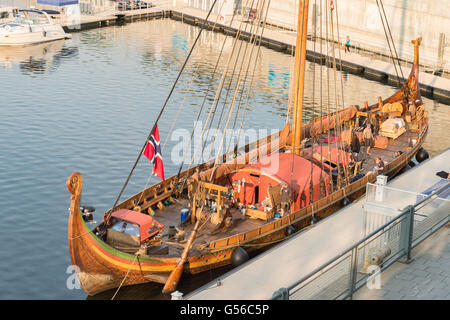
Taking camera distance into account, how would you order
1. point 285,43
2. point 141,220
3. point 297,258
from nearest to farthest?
point 297,258, point 141,220, point 285,43

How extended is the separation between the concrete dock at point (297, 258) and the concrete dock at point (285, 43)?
2389 centimetres

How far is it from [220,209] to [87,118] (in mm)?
22542

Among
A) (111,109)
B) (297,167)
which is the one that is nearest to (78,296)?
(297,167)

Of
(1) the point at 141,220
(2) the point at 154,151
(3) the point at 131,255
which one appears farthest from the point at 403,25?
(3) the point at 131,255

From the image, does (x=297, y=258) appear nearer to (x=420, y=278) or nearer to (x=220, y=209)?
(x=220, y=209)

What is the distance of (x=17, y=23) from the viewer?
235ft

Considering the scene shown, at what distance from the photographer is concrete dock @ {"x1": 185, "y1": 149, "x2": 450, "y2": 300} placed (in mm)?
21719

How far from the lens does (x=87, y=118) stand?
4725 cm

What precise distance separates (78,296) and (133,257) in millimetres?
3051

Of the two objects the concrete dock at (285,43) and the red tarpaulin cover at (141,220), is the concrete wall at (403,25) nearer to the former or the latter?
the concrete dock at (285,43)

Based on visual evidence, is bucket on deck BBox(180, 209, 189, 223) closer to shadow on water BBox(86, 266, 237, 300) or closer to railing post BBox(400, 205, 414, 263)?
shadow on water BBox(86, 266, 237, 300)

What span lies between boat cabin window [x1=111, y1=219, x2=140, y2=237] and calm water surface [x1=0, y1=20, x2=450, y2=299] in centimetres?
242

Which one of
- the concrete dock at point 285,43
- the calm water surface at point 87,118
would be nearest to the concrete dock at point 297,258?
the calm water surface at point 87,118

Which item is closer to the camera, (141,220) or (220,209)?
(141,220)
